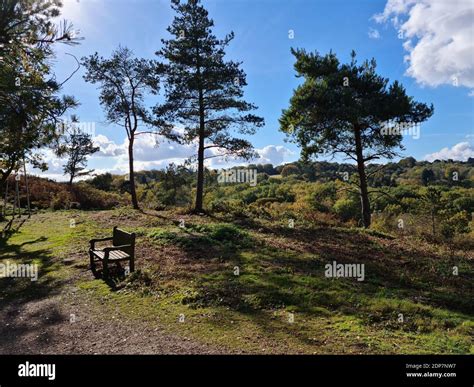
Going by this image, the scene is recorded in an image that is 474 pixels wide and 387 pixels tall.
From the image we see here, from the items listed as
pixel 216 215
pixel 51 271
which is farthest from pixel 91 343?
pixel 216 215

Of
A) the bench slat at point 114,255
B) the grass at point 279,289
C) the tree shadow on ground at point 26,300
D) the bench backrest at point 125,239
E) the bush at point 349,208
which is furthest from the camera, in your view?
the bush at point 349,208

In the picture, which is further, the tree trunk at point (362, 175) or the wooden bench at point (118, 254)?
the tree trunk at point (362, 175)

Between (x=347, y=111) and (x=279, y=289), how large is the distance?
10834mm

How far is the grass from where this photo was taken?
542 centimetres

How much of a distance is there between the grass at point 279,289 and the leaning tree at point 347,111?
5405 millimetres

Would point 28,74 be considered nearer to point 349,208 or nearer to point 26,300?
point 26,300

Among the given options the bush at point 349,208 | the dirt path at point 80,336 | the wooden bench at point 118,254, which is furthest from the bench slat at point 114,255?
the bush at point 349,208

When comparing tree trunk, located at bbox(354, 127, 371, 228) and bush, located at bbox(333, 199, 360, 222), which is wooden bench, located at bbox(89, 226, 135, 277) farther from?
bush, located at bbox(333, 199, 360, 222)

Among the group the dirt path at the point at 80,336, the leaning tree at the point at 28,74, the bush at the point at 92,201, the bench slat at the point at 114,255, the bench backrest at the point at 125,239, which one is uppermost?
the leaning tree at the point at 28,74

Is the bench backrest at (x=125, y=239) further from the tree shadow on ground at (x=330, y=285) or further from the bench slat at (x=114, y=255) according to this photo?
the tree shadow on ground at (x=330, y=285)

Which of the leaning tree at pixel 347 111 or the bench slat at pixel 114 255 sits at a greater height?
the leaning tree at pixel 347 111

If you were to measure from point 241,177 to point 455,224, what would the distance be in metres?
15.7

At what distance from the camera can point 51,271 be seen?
33.1ft

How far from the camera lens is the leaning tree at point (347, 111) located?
53.2ft
